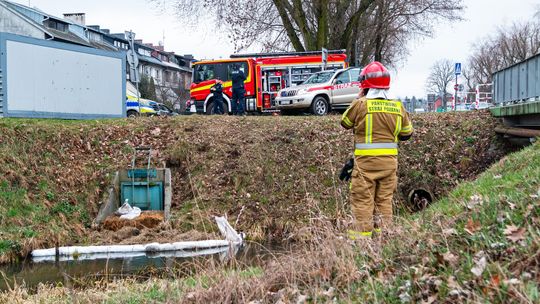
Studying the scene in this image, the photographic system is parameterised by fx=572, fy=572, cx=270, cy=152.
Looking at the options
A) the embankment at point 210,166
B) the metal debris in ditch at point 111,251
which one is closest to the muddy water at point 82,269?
the metal debris in ditch at point 111,251

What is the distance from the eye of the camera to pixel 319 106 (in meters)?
19.9

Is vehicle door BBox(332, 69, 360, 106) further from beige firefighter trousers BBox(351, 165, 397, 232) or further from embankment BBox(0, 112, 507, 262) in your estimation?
beige firefighter trousers BBox(351, 165, 397, 232)

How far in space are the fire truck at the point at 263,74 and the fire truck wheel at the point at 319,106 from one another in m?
4.04

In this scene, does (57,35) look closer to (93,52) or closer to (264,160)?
(93,52)

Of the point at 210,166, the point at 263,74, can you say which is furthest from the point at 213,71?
the point at 210,166

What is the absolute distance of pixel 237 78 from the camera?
20.5 meters

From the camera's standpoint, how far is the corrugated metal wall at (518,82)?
35.3ft

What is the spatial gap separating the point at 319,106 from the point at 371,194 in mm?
14134

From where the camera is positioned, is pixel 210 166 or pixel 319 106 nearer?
pixel 210 166

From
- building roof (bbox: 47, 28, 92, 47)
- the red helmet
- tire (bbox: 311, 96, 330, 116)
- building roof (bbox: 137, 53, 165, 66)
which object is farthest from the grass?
building roof (bbox: 137, 53, 165, 66)

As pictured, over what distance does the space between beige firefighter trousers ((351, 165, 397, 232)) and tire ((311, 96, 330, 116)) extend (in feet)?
45.2

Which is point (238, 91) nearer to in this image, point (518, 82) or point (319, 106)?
point (319, 106)

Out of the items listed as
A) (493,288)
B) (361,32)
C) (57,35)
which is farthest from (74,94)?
(57,35)

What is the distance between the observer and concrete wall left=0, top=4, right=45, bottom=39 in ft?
154
